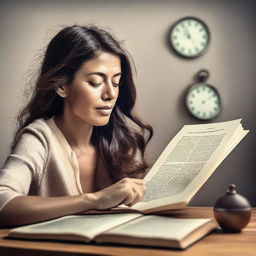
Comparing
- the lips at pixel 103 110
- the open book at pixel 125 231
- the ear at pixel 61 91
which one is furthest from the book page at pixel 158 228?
the ear at pixel 61 91

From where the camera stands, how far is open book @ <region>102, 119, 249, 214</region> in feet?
3.52

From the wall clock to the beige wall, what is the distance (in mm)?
63

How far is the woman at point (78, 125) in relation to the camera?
1.48 m

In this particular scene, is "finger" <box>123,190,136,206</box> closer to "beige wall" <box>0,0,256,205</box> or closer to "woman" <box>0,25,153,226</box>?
"woman" <box>0,25,153,226</box>

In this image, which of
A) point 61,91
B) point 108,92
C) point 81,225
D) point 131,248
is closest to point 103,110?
point 108,92

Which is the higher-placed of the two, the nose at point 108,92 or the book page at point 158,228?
the nose at point 108,92

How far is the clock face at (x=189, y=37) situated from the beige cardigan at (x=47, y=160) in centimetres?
285

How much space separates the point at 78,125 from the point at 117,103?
24cm

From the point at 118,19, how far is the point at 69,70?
2.87 meters

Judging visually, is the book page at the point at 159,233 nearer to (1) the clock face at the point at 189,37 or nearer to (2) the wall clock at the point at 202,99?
(2) the wall clock at the point at 202,99

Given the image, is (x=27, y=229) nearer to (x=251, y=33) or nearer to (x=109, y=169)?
(x=109, y=169)

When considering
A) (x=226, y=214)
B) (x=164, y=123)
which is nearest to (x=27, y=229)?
(x=226, y=214)

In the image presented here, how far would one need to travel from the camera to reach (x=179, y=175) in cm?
116

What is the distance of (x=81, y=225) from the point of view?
3.00 ft
